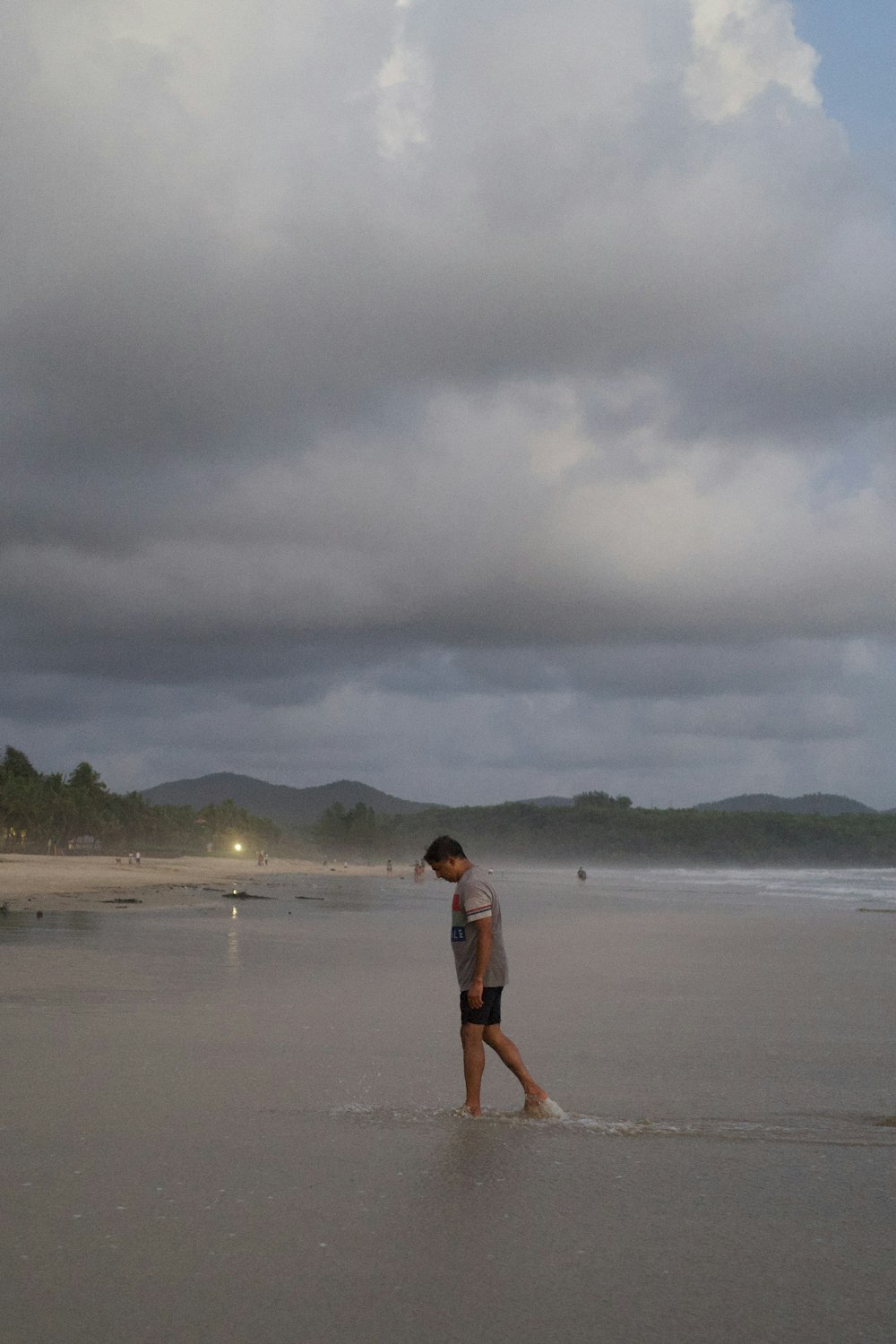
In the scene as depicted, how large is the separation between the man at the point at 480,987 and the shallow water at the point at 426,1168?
9.2 inches

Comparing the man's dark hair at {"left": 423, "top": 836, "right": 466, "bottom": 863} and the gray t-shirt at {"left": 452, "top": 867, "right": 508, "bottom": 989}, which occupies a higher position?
the man's dark hair at {"left": 423, "top": 836, "right": 466, "bottom": 863}

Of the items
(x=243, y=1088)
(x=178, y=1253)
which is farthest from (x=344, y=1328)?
(x=243, y=1088)

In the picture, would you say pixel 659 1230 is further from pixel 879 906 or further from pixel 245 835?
pixel 245 835

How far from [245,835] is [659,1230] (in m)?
172

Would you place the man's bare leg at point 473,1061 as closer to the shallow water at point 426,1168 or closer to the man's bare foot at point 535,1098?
the shallow water at point 426,1168

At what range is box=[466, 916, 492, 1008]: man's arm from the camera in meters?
7.77

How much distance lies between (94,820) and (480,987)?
132m

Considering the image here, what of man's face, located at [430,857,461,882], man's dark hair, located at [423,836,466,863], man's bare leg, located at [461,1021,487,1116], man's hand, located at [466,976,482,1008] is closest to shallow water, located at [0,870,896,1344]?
man's bare leg, located at [461,1021,487,1116]

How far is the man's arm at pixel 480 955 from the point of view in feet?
25.5

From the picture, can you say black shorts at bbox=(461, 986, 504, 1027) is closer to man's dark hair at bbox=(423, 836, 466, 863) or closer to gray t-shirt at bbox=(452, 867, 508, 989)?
gray t-shirt at bbox=(452, 867, 508, 989)

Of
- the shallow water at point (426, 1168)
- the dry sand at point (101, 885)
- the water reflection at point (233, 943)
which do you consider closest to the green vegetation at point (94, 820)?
the dry sand at point (101, 885)

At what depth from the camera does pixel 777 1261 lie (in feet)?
16.5

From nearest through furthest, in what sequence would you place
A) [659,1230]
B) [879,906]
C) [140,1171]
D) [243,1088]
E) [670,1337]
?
[670,1337]
[659,1230]
[140,1171]
[243,1088]
[879,906]

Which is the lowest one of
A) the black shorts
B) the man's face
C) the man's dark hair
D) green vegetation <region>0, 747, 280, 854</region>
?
the black shorts
